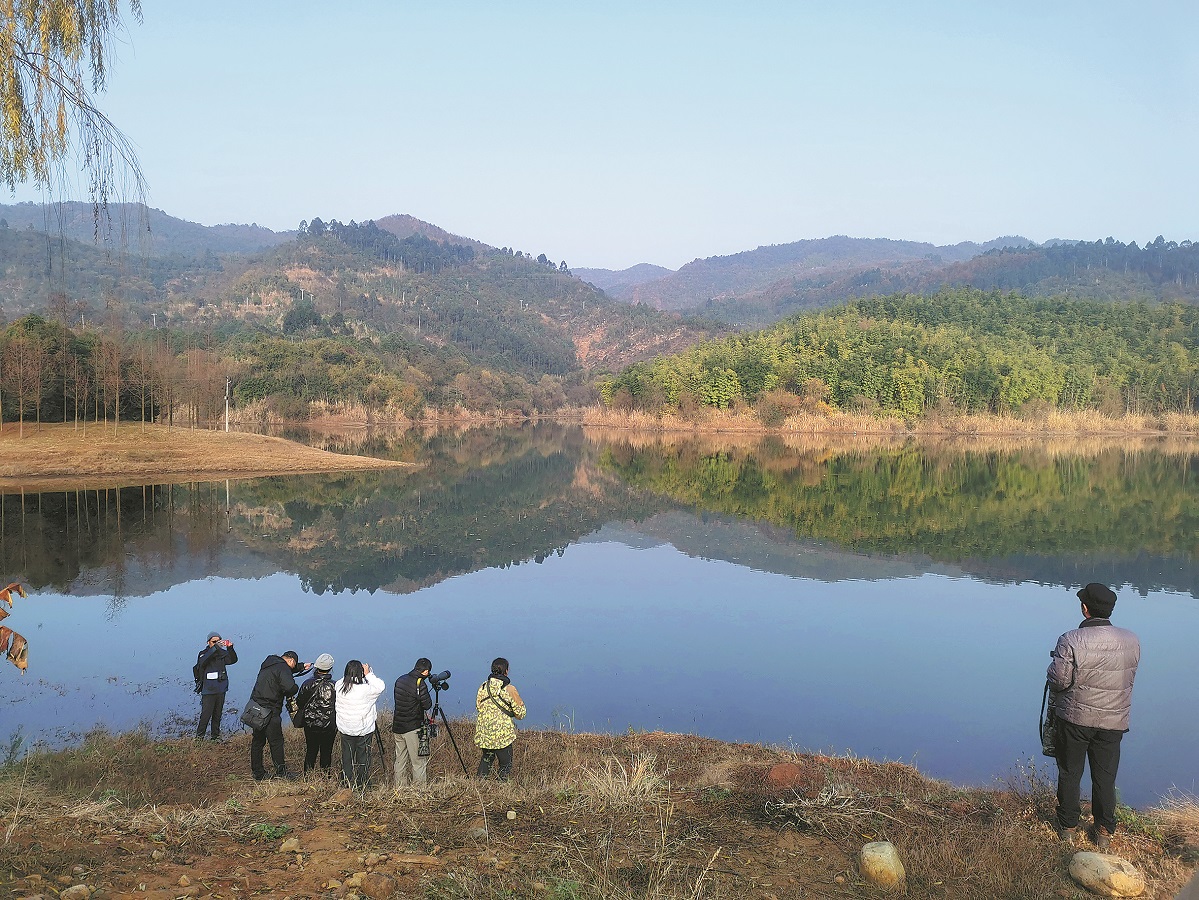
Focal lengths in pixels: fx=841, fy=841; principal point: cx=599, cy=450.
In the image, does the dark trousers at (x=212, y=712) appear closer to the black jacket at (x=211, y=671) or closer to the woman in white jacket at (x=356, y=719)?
the black jacket at (x=211, y=671)

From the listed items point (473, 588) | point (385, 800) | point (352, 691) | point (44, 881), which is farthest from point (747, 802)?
point (473, 588)

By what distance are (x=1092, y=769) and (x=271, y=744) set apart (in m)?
7.32

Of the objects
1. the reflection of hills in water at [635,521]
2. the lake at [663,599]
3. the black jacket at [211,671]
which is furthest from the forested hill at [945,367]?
the black jacket at [211,671]

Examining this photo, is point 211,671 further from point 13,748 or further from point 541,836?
point 541,836

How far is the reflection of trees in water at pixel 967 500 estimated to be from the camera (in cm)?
2472

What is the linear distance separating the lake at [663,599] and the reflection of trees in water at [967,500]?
201 millimetres

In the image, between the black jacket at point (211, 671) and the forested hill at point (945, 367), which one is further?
the forested hill at point (945, 367)

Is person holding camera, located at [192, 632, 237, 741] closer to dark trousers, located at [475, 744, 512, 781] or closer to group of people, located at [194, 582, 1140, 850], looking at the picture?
group of people, located at [194, 582, 1140, 850]

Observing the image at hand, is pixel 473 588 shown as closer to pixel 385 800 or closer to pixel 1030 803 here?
pixel 385 800

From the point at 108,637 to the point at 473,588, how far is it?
25.8ft

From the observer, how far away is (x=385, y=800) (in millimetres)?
6891

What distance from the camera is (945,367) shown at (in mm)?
79062

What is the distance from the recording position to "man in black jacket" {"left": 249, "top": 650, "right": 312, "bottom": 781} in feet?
27.6

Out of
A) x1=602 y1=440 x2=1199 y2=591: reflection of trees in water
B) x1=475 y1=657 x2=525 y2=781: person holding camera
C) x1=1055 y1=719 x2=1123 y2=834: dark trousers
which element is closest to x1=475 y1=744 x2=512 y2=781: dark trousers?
x1=475 y1=657 x2=525 y2=781: person holding camera
